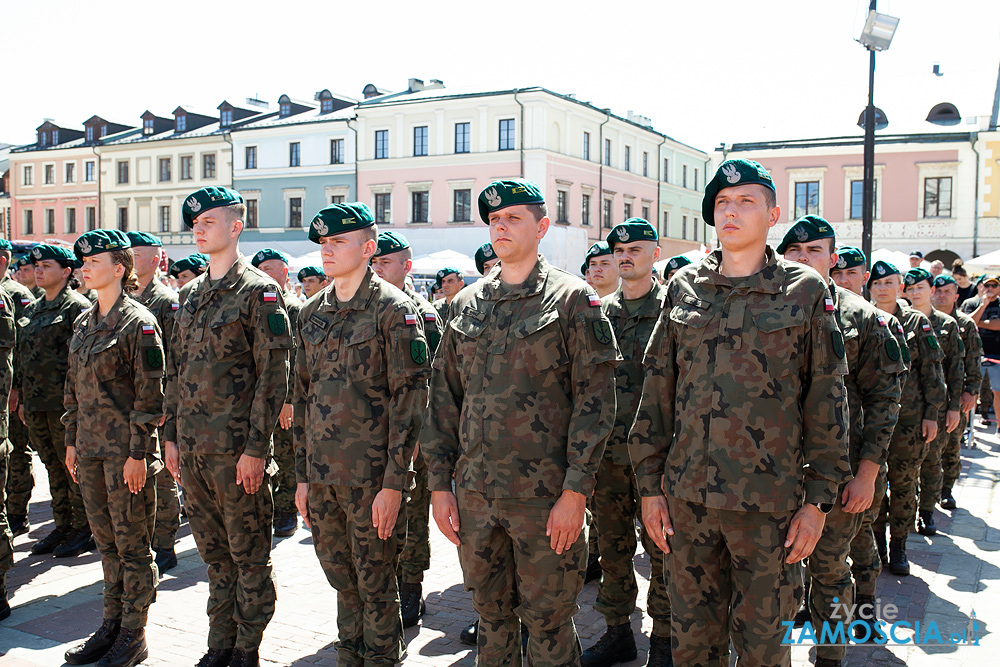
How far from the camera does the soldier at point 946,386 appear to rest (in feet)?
22.9

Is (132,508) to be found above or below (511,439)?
below

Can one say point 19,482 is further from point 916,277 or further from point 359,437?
point 916,277

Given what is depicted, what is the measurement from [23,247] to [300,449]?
20292 mm

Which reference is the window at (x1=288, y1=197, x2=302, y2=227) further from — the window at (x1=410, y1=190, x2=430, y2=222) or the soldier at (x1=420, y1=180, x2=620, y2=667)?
the soldier at (x1=420, y1=180, x2=620, y2=667)

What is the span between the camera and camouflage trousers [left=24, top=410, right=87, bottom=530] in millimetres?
6723

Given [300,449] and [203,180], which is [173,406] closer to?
[300,449]

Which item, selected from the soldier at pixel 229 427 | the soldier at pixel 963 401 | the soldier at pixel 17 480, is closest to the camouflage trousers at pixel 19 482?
the soldier at pixel 17 480

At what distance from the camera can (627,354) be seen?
477 cm

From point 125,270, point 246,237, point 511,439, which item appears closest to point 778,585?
point 511,439

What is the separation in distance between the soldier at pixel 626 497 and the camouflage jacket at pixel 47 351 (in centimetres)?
482

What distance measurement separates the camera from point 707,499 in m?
3.01

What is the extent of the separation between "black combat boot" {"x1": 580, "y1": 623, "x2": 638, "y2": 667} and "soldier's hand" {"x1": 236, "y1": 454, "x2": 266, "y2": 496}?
2.03m

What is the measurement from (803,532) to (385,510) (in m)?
1.86

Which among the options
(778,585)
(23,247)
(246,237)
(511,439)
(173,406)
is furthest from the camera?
(246,237)
